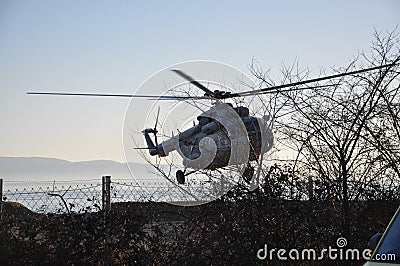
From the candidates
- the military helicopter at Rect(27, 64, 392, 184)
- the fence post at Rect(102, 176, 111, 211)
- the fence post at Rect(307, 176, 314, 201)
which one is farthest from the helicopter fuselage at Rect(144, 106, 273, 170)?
the fence post at Rect(102, 176, 111, 211)

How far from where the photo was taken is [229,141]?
345 inches

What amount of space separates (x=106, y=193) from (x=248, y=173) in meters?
1.83

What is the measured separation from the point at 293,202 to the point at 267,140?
1.34 meters

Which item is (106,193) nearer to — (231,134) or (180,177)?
(180,177)

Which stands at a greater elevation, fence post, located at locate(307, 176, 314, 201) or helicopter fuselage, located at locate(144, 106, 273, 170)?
helicopter fuselage, located at locate(144, 106, 273, 170)

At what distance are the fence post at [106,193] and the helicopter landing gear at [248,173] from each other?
174cm

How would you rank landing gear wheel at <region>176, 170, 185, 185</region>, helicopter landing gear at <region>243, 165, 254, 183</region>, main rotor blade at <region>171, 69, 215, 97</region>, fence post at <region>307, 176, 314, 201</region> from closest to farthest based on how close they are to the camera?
fence post at <region>307, 176, 314, 201</region>, helicopter landing gear at <region>243, 165, 254, 183</region>, landing gear wheel at <region>176, 170, 185, 185</region>, main rotor blade at <region>171, 69, 215, 97</region>

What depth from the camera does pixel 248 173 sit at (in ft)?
25.5

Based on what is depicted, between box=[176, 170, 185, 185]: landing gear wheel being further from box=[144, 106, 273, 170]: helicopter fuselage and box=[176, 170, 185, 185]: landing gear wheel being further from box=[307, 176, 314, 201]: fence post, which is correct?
box=[307, 176, 314, 201]: fence post

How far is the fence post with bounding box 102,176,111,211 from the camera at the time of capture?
→ 25.5 feet

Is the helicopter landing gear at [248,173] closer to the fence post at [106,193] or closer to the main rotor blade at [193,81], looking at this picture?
the fence post at [106,193]

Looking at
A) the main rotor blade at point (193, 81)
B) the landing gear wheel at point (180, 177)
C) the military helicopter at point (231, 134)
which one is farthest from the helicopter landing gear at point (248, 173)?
the main rotor blade at point (193, 81)

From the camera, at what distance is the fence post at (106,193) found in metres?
7.76

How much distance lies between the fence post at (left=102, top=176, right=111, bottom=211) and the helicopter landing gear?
5.72 feet
